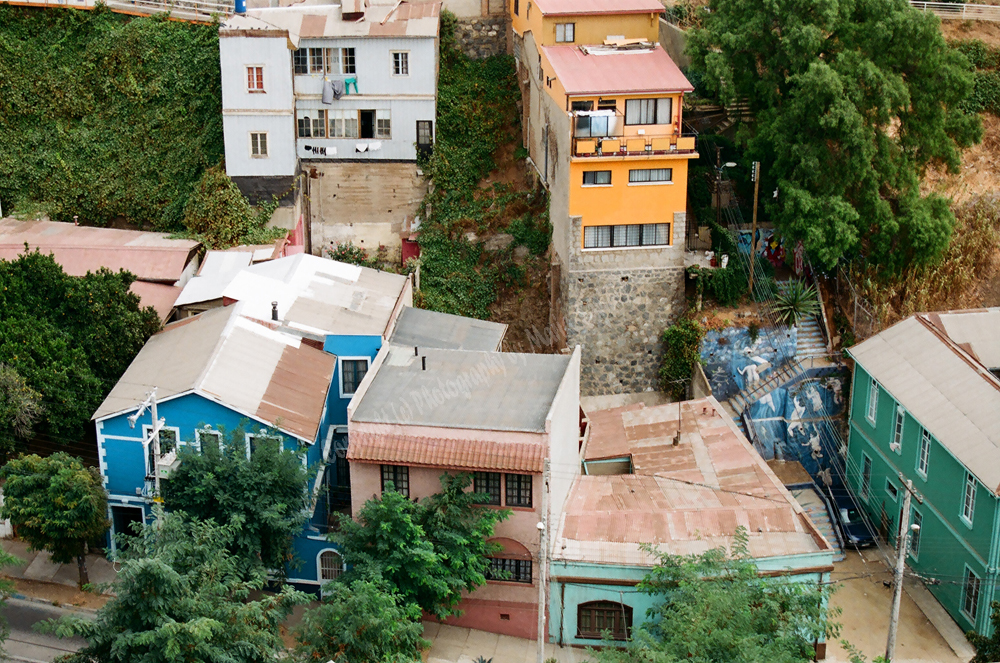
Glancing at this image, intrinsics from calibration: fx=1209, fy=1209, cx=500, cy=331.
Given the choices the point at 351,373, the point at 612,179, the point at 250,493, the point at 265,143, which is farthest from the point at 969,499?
the point at 265,143

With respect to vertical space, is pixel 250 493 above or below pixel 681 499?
above

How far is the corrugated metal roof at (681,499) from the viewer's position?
3738cm

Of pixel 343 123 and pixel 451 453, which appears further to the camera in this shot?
pixel 343 123

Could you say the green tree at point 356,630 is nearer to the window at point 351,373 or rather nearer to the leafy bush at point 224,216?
the window at point 351,373

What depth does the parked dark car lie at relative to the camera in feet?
143

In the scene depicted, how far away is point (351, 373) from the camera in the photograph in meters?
42.5

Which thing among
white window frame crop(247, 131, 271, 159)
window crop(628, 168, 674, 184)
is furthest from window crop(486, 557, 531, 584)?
white window frame crop(247, 131, 271, 159)

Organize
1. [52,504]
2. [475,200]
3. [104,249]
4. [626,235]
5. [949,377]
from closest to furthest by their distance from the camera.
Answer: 1. [52,504]
2. [949,377]
3. [626,235]
4. [104,249]
5. [475,200]

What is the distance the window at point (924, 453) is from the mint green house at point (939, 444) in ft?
0.11

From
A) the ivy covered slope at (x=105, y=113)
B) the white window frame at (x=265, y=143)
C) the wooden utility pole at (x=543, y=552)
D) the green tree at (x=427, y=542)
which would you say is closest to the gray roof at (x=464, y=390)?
the wooden utility pole at (x=543, y=552)

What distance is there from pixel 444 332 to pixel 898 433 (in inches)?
665

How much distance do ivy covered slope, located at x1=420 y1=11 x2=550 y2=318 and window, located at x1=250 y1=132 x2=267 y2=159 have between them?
7.11 metres

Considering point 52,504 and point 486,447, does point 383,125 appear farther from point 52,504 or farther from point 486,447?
point 52,504

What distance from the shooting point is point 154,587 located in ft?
101
